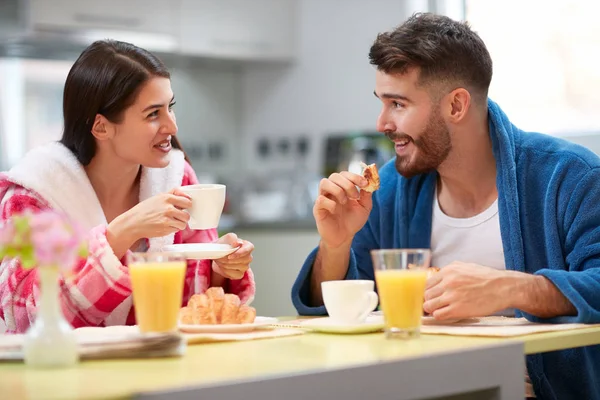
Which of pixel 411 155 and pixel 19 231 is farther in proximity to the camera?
pixel 411 155

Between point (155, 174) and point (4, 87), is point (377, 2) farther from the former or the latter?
point (155, 174)

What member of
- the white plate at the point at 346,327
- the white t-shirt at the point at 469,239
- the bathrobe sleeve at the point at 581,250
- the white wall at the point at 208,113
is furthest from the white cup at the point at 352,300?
the white wall at the point at 208,113

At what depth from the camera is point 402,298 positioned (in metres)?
1.42

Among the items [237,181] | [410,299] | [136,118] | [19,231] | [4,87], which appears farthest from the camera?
[237,181]

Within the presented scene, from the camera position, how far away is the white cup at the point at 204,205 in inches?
71.0

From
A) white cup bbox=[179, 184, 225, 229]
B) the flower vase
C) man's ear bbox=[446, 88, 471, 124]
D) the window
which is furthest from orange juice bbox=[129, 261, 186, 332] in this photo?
the window

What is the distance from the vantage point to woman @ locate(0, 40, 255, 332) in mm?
1885

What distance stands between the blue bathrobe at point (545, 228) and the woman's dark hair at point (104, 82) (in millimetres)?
589

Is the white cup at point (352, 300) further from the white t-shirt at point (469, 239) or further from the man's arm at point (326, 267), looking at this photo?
the white t-shirt at point (469, 239)

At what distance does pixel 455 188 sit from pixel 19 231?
1.30 meters

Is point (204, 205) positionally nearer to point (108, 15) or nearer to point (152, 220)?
point (152, 220)

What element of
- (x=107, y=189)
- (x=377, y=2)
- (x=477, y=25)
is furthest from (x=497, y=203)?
(x=377, y=2)

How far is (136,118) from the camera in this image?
85.7 inches

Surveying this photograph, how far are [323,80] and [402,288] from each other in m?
3.64
